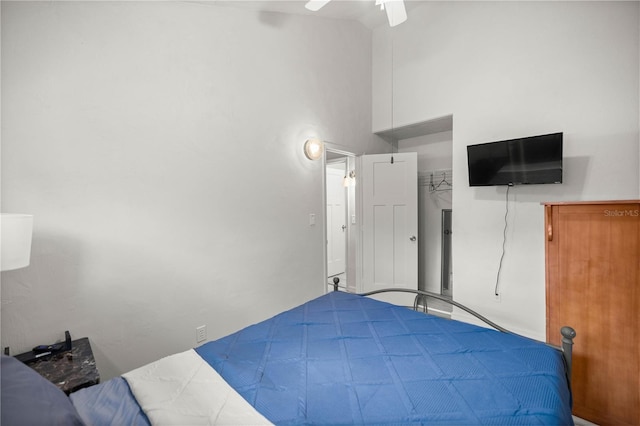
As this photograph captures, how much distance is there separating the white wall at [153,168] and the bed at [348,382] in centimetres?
80

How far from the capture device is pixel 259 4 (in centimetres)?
246

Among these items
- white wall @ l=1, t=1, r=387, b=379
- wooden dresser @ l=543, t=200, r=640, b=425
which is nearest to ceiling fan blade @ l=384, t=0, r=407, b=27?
white wall @ l=1, t=1, r=387, b=379

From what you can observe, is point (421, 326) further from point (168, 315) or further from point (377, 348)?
point (168, 315)

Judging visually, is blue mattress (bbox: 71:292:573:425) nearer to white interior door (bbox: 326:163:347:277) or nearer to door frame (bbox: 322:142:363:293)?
door frame (bbox: 322:142:363:293)

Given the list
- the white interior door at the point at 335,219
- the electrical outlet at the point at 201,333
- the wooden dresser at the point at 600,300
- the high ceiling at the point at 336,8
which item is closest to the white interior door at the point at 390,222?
the white interior door at the point at 335,219

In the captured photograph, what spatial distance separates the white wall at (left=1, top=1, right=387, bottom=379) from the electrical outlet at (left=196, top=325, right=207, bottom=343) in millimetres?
51

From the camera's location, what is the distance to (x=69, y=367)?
1.38 metres

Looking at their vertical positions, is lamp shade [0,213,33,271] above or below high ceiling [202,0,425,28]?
below

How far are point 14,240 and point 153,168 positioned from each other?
94 centimetres

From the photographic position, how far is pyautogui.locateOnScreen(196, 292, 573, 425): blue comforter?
0.99 metres

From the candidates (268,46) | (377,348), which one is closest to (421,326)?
(377,348)

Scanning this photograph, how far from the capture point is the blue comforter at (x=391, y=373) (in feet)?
3.26

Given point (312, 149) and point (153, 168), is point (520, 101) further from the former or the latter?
point (153, 168)

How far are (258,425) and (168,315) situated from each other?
145 cm
